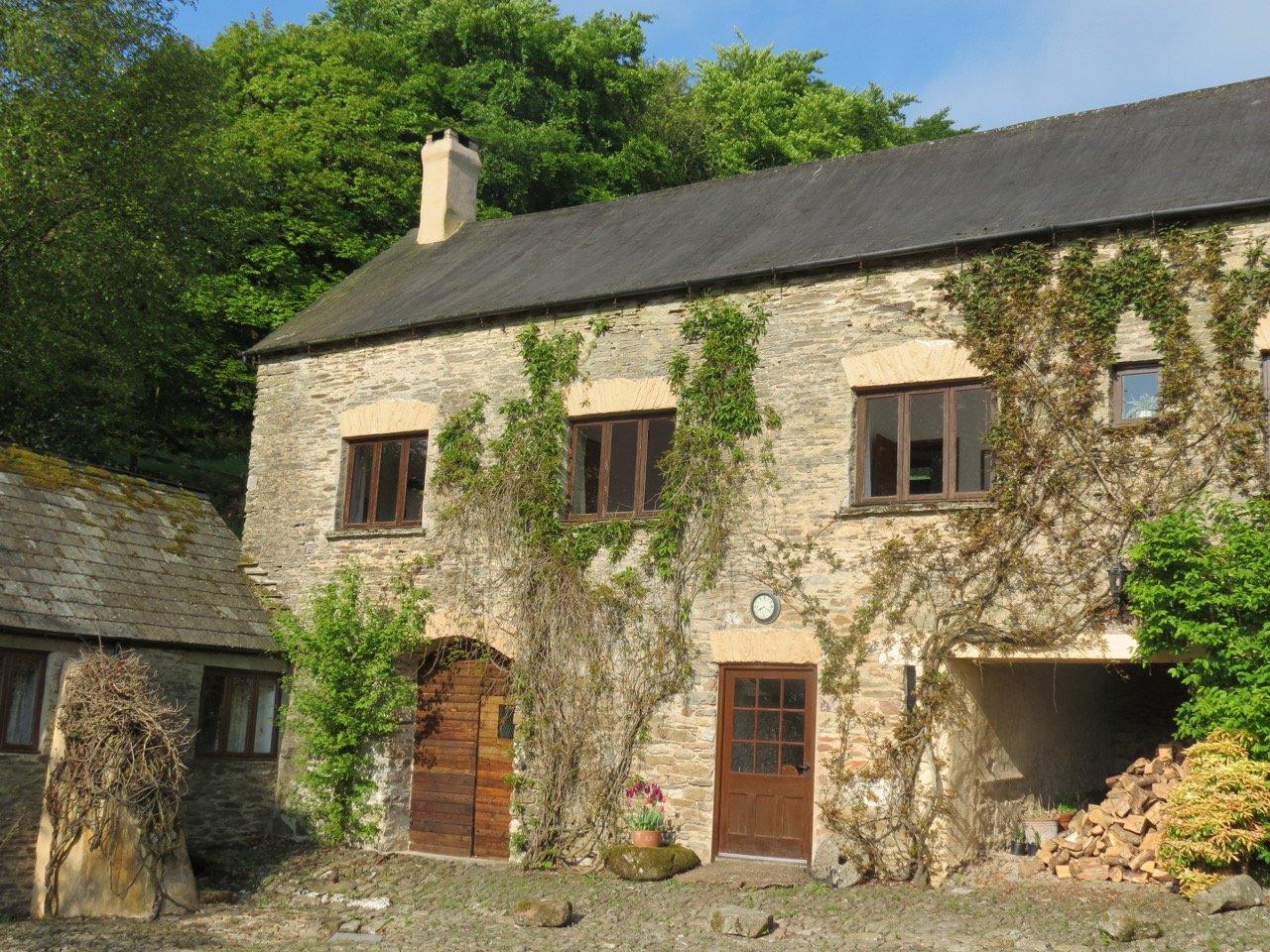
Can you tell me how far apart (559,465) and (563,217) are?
206 inches

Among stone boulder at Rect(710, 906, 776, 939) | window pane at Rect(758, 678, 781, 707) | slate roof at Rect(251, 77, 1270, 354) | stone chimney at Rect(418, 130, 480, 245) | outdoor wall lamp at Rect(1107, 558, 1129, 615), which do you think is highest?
stone chimney at Rect(418, 130, 480, 245)

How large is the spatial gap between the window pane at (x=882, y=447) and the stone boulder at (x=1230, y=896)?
4394 mm

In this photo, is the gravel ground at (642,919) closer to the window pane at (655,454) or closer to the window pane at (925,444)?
the window pane at (925,444)

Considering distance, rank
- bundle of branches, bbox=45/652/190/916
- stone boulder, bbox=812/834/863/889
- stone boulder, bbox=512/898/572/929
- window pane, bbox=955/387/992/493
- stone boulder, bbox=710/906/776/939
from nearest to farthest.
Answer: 1. stone boulder, bbox=710/906/776/939
2. stone boulder, bbox=512/898/572/929
3. bundle of branches, bbox=45/652/190/916
4. stone boulder, bbox=812/834/863/889
5. window pane, bbox=955/387/992/493

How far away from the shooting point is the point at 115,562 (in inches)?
545

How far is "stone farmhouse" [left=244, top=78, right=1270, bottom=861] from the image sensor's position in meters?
11.7

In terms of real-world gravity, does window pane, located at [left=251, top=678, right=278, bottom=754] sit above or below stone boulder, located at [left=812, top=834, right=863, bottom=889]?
above

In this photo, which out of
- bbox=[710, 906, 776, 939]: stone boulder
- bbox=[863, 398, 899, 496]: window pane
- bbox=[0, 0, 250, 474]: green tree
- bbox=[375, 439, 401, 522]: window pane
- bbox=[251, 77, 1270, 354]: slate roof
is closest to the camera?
bbox=[710, 906, 776, 939]: stone boulder

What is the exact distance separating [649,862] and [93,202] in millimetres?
14660

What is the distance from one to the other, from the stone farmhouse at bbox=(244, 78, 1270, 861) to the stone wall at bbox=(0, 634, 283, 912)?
60.4 inches

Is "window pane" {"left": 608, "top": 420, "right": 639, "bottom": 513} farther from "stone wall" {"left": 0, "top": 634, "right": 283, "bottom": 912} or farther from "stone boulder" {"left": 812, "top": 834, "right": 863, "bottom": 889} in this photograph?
"stone wall" {"left": 0, "top": 634, "right": 283, "bottom": 912}

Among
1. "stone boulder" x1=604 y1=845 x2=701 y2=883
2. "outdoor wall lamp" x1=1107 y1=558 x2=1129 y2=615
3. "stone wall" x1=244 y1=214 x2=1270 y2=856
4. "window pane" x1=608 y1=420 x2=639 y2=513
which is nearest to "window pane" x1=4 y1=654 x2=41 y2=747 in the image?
"stone wall" x1=244 y1=214 x2=1270 y2=856

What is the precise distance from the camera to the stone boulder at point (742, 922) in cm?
962

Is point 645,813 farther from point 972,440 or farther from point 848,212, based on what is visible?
point 848,212
